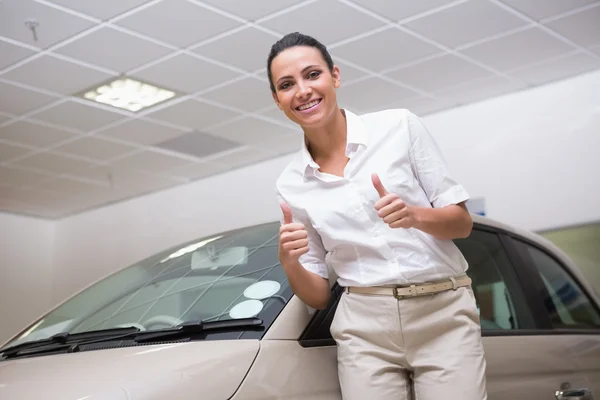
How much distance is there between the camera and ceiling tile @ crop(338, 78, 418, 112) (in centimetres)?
668

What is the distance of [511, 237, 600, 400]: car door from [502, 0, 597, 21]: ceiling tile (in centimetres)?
274

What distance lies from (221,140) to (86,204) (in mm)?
3410

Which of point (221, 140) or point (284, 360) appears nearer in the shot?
point (284, 360)

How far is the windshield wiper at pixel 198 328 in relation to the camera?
1.81 meters

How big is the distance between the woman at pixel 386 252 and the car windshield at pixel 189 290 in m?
0.19

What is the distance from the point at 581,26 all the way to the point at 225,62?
2721 mm

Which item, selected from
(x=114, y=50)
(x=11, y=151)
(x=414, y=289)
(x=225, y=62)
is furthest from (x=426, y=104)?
(x=414, y=289)

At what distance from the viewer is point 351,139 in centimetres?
180

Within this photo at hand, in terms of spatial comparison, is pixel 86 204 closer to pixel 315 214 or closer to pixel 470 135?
pixel 470 135

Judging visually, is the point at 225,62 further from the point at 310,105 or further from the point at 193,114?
the point at 310,105

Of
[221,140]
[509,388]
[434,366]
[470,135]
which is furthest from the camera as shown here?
[221,140]

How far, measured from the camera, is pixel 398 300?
5.74 feet

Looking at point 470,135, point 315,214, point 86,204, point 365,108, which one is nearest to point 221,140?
point 365,108

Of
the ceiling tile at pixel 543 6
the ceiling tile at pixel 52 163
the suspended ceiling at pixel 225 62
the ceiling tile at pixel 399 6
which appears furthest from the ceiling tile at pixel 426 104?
the ceiling tile at pixel 52 163
